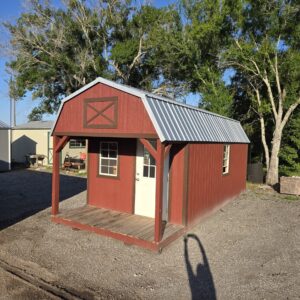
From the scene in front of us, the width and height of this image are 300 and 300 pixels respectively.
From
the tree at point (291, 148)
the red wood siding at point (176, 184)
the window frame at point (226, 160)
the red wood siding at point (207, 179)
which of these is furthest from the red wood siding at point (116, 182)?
the tree at point (291, 148)

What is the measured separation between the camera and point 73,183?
47.9 ft

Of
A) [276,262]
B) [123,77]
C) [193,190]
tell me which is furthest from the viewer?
[123,77]

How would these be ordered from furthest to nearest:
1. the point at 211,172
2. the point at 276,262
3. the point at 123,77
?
the point at 123,77
the point at 211,172
the point at 276,262

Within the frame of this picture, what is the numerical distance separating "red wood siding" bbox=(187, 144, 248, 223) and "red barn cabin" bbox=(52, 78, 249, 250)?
3cm

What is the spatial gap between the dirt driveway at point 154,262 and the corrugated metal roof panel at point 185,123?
7.97ft

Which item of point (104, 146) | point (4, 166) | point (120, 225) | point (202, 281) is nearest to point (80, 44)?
point (4, 166)

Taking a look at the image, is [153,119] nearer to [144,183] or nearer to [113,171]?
[144,183]

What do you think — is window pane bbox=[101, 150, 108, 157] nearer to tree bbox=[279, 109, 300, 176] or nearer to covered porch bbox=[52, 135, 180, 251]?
covered porch bbox=[52, 135, 180, 251]

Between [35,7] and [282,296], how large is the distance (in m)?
24.2

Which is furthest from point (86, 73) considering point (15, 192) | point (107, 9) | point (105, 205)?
point (105, 205)

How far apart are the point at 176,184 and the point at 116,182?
2.03 meters

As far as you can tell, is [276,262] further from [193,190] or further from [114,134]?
[114,134]

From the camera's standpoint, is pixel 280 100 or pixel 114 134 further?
pixel 280 100

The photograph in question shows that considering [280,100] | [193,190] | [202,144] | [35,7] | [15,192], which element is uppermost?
[35,7]
